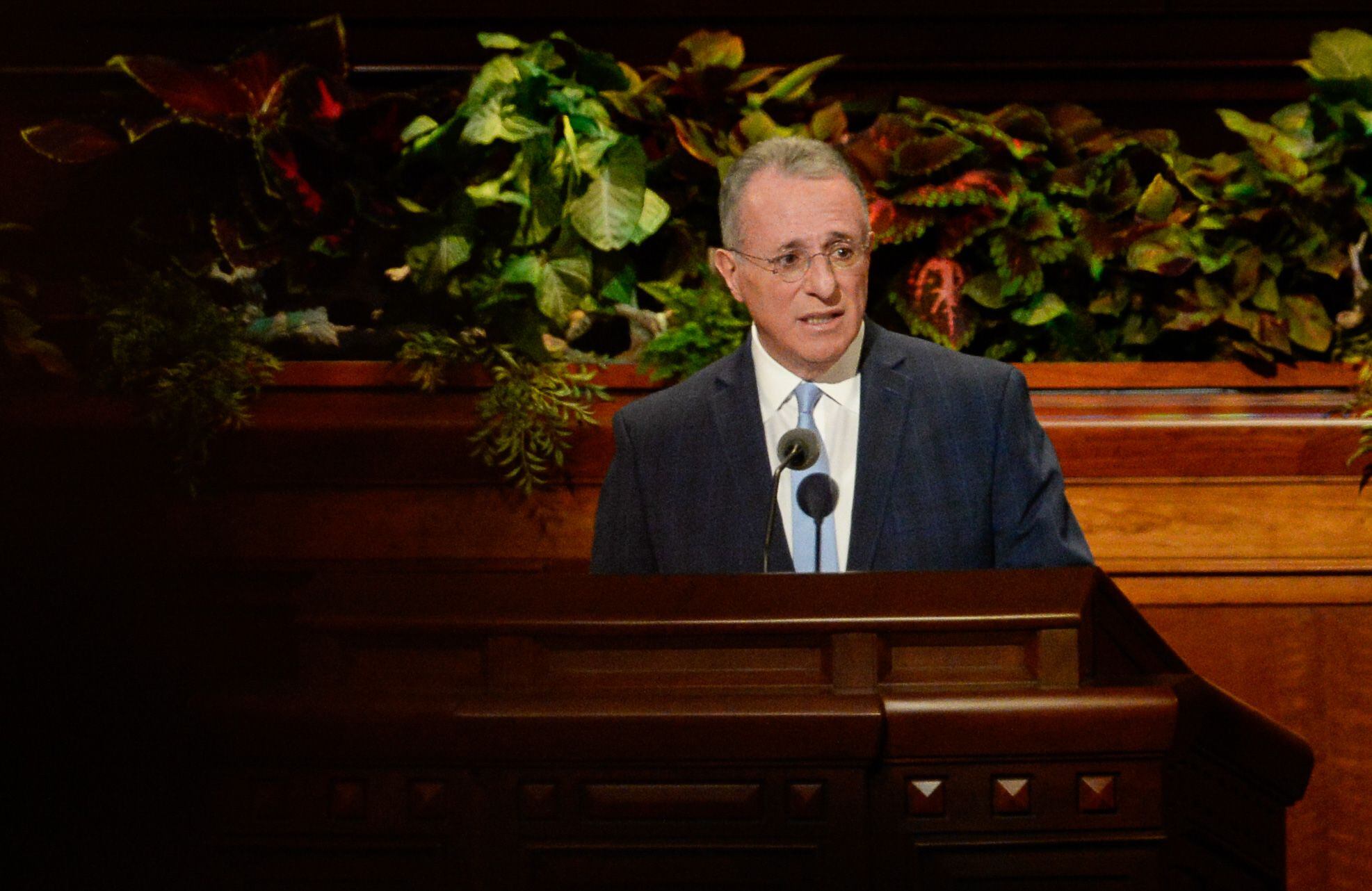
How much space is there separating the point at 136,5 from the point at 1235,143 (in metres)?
2.99

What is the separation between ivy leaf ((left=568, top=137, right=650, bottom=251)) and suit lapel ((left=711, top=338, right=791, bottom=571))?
0.67 metres

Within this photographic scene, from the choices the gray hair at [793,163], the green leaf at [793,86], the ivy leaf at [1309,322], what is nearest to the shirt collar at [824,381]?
the gray hair at [793,163]

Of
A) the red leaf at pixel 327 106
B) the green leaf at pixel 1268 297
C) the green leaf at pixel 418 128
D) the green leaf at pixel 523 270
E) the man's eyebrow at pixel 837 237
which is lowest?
the green leaf at pixel 1268 297

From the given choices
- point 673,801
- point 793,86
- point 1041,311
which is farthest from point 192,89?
point 673,801

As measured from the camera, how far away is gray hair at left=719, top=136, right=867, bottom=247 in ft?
6.79

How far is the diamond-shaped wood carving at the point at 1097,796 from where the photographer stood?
1.14 meters

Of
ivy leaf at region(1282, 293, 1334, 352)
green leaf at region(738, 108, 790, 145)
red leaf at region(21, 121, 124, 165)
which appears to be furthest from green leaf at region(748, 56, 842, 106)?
red leaf at region(21, 121, 124, 165)

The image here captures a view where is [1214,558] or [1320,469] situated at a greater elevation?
[1320,469]

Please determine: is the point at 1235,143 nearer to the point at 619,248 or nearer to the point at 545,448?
the point at 619,248

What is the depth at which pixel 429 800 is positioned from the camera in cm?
115

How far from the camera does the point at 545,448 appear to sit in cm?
261

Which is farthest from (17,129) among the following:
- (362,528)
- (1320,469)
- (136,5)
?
(1320,469)

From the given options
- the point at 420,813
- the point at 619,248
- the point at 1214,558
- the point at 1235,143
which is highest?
the point at 1235,143

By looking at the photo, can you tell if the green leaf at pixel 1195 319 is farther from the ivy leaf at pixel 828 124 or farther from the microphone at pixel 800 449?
the microphone at pixel 800 449
